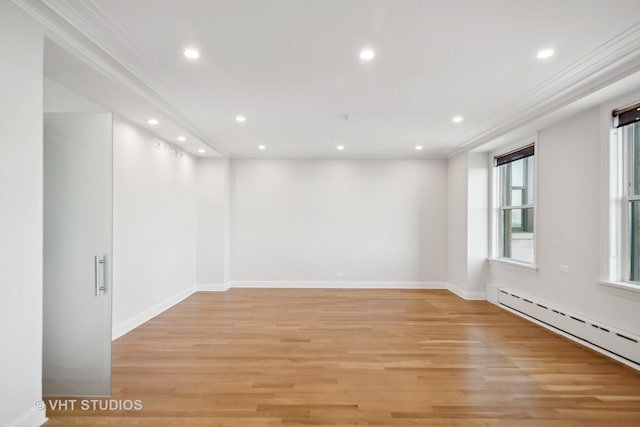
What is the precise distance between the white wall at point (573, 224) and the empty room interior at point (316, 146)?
0.03 meters

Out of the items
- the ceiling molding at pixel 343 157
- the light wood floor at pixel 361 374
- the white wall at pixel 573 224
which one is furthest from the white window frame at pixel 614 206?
the ceiling molding at pixel 343 157

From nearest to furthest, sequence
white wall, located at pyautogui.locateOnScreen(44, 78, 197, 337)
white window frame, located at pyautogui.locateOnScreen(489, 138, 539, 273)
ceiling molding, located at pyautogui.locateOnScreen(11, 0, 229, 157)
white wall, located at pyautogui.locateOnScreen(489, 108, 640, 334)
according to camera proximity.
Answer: ceiling molding, located at pyautogui.locateOnScreen(11, 0, 229, 157) < white wall, located at pyautogui.locateOnScreen(489, 108, 640, 334) < white wall, located at pyautogui.locateOnScreen(44, 78, 197, 337) < white window frame, located at pyautogui.locateOnScreen(489, 138, 539, 273)

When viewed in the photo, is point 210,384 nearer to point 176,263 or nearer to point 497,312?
point 176,263

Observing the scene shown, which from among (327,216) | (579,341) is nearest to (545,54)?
(579,341)

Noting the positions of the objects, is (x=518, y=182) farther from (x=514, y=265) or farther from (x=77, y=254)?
(x=77, y=254)

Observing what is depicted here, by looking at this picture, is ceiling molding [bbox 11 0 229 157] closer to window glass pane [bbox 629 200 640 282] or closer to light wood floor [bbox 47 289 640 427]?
light wood floor [bbox 47 289 640 427]

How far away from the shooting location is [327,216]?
23.5ft

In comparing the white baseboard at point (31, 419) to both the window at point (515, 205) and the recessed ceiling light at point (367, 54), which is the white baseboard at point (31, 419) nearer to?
the recessed ceiling light at point (367, 54)

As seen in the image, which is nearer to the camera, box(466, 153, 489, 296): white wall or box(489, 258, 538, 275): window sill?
box(489, 258, 538, 275): window sill

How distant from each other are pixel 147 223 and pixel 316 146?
316 cm

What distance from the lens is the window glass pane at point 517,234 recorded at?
5105mm

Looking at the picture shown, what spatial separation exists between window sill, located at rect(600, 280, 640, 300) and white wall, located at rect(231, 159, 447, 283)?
3.70 meters

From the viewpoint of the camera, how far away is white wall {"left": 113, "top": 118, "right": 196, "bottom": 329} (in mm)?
4145

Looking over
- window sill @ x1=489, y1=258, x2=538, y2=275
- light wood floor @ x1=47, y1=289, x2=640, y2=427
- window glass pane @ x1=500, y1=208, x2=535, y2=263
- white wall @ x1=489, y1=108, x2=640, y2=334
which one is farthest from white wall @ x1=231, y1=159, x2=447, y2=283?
white wall @ x1=489, y1=108, x2=640, y2=334
